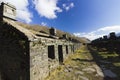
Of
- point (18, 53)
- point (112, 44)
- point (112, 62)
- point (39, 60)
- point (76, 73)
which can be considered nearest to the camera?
point (18, 53)

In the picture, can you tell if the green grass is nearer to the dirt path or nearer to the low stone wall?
the dirt path

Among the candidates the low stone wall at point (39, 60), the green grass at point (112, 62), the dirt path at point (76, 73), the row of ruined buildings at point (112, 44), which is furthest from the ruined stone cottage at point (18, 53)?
the row of ruined buildings at point (112, 44)

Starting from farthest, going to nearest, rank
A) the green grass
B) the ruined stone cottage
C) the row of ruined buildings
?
the row of ruined buildings
the green grass
the ruined stone cottage

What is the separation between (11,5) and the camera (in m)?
7.56

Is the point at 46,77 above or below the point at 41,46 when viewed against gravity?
below

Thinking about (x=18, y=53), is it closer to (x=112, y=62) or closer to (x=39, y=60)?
(x=39, y=60)

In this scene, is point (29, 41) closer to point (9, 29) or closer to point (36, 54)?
point (36, 54)

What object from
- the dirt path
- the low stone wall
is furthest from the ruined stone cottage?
the dirt path

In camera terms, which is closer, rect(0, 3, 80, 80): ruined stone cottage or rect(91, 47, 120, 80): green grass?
rect(0, 3, 80, 80): ruined stone cottage

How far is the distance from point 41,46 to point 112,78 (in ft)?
15.8

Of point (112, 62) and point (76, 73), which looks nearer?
point (76, 73)

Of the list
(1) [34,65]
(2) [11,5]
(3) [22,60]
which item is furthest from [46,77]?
(2) [11,5]

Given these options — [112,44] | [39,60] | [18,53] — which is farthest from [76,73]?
[112,44]

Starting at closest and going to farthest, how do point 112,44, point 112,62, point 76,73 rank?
point 76,73 → point 112,62 → point 112,44
